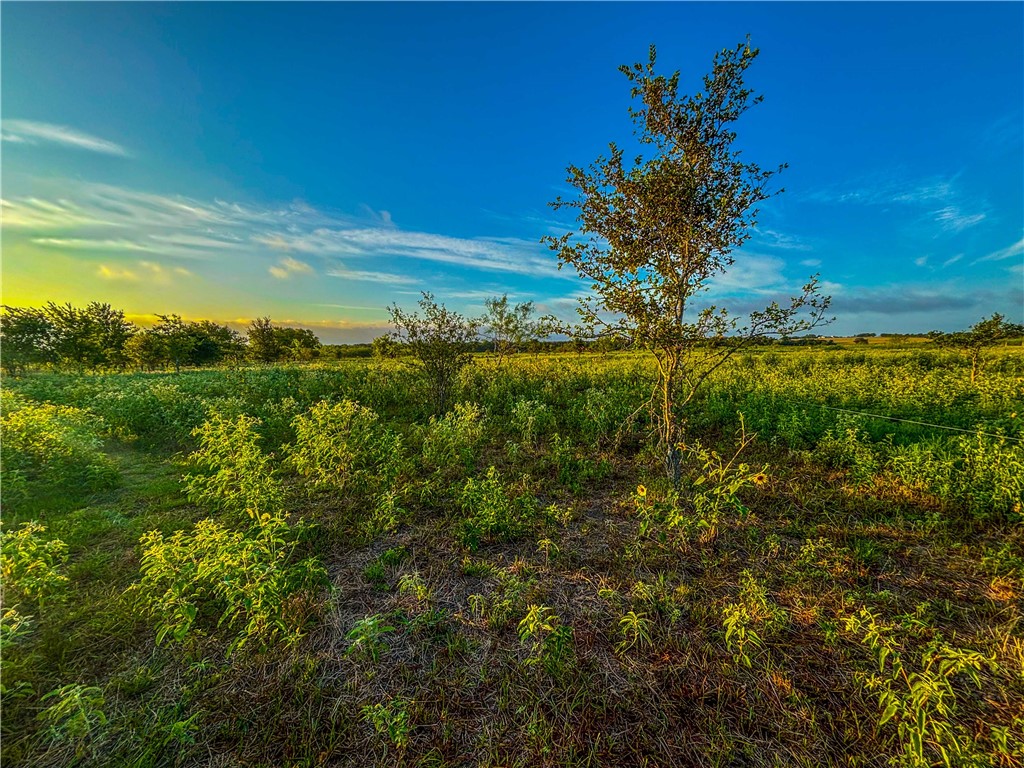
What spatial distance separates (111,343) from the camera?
94.9 ft

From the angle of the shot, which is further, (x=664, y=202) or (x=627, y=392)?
(x=627, y=392)

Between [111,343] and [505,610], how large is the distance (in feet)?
135

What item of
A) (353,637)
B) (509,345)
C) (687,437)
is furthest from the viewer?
(509,345)

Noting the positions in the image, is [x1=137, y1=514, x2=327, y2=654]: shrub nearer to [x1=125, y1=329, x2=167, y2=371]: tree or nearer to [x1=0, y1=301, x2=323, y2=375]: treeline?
[x1=0, y1=301, x2=323, y2=375]: treeline

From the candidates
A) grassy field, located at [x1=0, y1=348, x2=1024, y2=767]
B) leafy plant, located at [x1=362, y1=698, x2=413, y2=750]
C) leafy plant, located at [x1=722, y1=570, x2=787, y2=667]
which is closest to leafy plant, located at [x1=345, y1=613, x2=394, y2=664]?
grassy field, located at [x1=0, y1=348, x2=1024, y2=767]

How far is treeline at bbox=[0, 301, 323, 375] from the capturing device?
2067 centimetres

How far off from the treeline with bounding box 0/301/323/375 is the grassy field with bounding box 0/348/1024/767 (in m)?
22.2

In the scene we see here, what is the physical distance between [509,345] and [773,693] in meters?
26.8

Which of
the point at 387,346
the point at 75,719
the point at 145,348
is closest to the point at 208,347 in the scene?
the point at 145,348

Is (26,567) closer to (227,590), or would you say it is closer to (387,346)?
(227,590)

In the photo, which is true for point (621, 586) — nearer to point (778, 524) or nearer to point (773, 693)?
point (773, 693)

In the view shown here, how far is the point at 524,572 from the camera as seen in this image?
4648mm

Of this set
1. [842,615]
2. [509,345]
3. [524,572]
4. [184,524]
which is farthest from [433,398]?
[509,345]

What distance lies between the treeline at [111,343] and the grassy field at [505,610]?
874 inches
